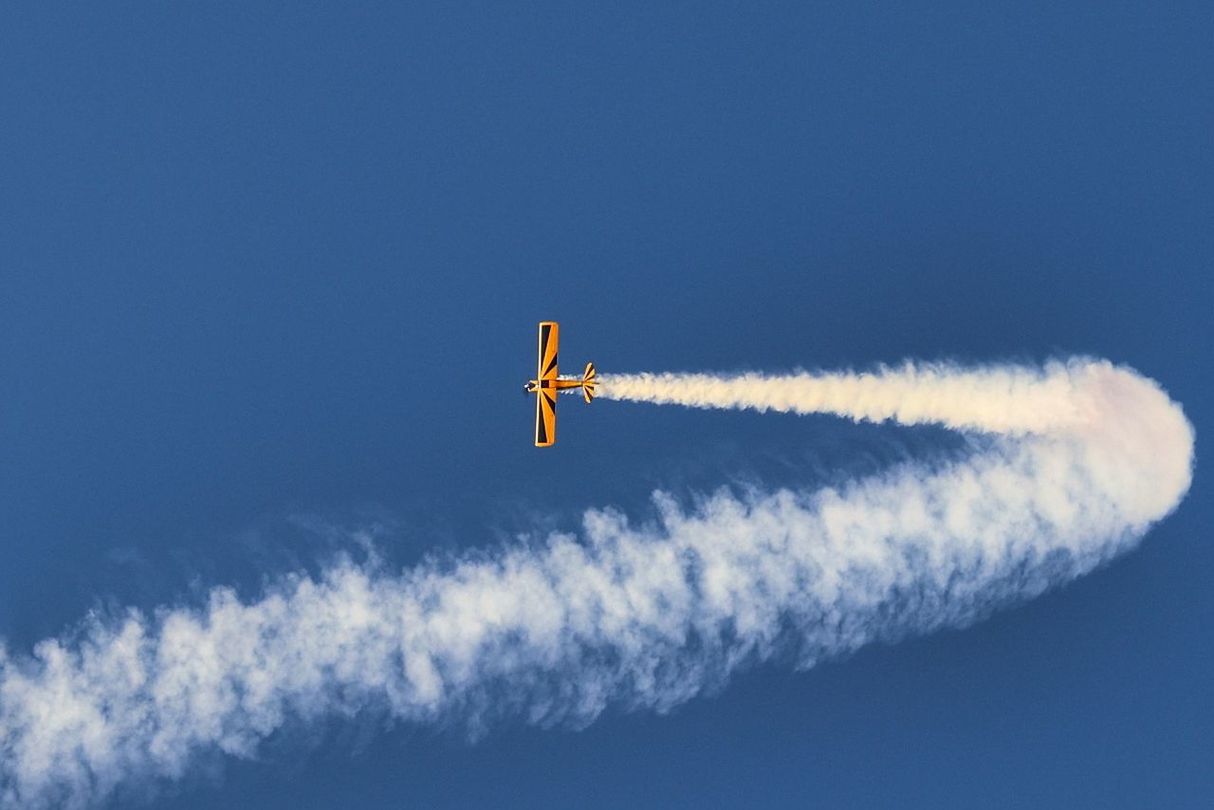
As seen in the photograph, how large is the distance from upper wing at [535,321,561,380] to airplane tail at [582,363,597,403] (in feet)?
3.34

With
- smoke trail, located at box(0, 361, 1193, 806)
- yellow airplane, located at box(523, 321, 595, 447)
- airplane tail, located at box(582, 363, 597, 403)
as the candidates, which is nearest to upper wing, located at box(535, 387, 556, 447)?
yellow airplane, located at box(523, 321, 595, 447)

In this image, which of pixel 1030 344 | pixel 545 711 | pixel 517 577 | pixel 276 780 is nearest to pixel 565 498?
pixel 517 577

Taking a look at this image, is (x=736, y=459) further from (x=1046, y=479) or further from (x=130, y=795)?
(x=130, y=795)

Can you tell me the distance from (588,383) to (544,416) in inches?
64.9

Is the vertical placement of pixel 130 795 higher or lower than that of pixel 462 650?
lower

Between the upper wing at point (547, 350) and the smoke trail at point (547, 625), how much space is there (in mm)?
2091

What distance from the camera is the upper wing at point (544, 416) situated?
46.5 meters

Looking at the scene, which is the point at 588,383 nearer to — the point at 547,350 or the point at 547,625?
the point at 547,350

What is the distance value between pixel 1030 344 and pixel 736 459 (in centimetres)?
992

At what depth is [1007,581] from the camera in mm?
46500

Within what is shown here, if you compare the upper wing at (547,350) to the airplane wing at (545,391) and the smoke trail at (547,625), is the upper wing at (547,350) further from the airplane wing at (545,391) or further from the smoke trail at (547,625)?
the smoke trail at (547,625)

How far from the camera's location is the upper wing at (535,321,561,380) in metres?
46.5

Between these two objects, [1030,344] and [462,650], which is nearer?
[462,650]

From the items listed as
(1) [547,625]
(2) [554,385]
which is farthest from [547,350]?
(1) [547,625]
